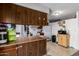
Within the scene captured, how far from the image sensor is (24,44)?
184 centimetres

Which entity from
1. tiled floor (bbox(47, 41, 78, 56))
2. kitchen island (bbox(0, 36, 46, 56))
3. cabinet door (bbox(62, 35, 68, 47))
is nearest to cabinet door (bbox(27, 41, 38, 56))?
kitchen island (bbox(0, 36, 46, 56))

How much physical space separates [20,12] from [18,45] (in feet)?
1.79

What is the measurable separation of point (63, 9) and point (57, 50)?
0.63 metres

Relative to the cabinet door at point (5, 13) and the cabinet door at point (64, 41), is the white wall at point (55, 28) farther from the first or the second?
the cabinet door at point (5, 13)

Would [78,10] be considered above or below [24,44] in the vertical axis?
above

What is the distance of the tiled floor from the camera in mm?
1790

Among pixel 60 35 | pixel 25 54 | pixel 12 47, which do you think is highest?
pixel 60 35

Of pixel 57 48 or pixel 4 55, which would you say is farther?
pixel 57 48

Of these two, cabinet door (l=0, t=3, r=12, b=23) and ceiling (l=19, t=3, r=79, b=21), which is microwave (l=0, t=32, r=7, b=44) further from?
ceiling (l=19, t=3, r=79, b=21)

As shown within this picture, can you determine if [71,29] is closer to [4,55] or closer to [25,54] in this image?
[25,54]

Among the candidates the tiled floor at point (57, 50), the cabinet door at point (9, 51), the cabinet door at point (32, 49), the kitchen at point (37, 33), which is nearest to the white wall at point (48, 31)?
the kitchen at point (37, 33)

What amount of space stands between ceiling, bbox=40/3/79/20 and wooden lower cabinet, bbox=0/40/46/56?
440mm

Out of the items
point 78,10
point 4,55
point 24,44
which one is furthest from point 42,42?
point 78,10

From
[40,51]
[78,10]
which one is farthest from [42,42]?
[78,10]
